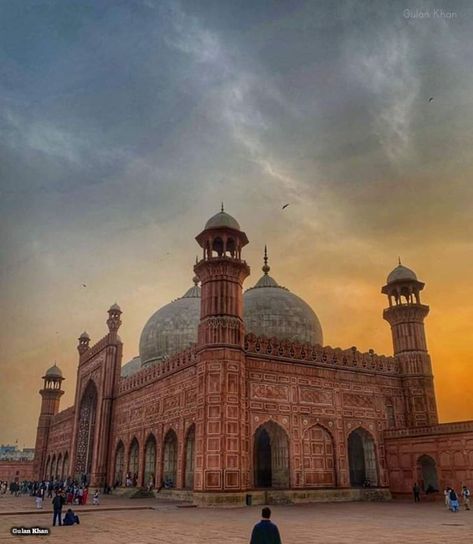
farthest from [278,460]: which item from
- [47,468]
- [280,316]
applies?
[47,468]

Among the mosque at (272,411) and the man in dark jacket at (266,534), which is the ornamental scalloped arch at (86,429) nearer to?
the mosque at (272,411)

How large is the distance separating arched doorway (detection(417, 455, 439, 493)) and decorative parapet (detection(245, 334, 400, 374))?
4.61 meters

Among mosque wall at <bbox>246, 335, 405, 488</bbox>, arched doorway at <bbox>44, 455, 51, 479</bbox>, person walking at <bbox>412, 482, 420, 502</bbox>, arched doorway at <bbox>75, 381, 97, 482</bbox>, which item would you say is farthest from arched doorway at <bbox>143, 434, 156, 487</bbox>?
arched doorway at <bbox>44, 455, 51, 479</bbox>

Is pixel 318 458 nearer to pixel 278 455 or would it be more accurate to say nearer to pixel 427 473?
pixel 278 455

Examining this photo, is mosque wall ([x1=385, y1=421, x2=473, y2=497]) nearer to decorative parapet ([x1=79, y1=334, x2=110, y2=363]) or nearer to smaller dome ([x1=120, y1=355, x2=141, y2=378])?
decorative parapet ([x1=79, y1=334, x2=110, y2=363])

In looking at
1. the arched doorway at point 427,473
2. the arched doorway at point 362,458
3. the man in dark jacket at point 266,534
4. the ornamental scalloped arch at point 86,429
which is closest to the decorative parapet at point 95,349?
the ornamental scalloped arch at point 86,429

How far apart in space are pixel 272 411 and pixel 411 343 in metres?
9.61

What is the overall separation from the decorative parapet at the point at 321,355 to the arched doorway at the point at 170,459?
6.43 metres

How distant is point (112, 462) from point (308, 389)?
46.5 ft

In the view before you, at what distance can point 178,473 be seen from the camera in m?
22.5

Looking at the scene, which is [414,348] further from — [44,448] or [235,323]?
[44,448]

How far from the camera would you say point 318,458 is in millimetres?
22234

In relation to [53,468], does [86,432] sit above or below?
above

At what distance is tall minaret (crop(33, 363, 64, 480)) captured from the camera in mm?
45312
